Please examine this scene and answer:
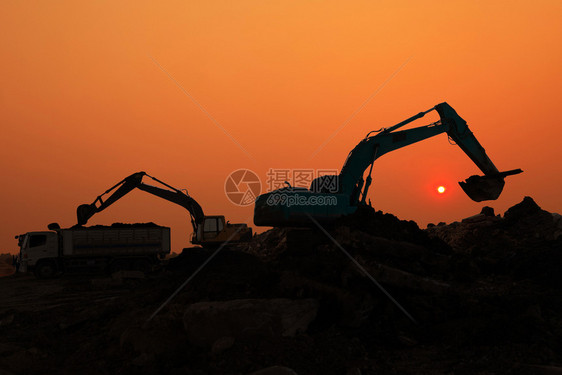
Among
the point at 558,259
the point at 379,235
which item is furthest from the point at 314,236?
→ the point at 558,259

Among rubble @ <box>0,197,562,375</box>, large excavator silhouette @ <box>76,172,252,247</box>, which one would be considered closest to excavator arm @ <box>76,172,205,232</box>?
large excavator silhouette @ <box>76,172,252,247</box>

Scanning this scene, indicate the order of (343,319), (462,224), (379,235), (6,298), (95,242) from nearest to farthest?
(343,319) < (379,235) < (6,298) < (462,224) < (95,242)

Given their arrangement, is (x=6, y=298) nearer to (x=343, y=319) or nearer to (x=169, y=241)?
(x=169, y=241)

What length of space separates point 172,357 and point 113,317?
374 centimetres

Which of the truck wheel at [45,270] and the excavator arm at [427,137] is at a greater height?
the excavator arm at [427,137]

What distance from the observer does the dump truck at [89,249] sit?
25.3 m

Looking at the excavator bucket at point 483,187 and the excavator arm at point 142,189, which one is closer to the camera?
the excavator bucket at point 483,187

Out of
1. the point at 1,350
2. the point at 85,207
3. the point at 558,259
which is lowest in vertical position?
the point at 1,350

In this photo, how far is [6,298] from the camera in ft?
65.2

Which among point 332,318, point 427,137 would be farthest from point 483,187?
point 332,318

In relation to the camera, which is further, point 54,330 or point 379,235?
point 379,235

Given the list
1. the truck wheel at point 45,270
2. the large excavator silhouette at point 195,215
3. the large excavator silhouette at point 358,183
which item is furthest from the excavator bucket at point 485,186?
the truck wheel at point 45,270

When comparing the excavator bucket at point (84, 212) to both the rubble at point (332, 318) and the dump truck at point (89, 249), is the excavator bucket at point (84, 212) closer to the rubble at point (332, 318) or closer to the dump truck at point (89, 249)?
the dump truck at point (89, 249)

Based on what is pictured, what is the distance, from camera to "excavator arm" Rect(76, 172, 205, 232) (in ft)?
87.5
